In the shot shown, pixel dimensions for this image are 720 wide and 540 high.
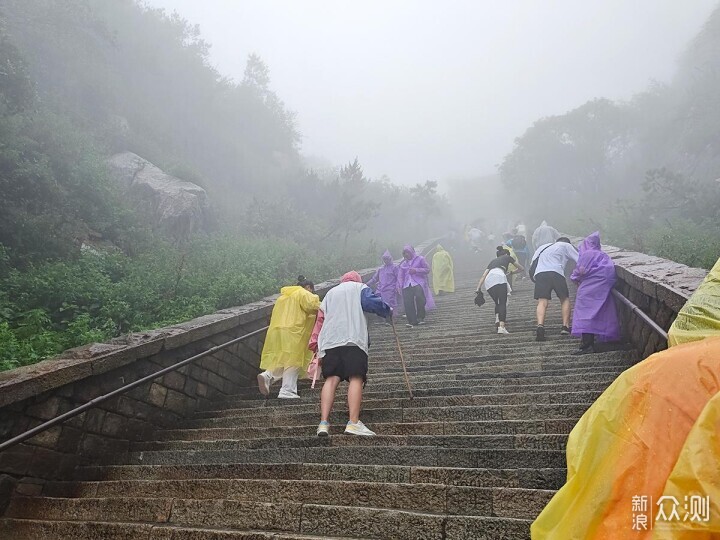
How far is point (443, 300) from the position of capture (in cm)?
1150

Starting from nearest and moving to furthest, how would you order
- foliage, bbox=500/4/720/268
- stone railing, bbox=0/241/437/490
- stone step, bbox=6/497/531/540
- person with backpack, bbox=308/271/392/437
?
stone step, bbox=6/497/531/540 < stone railing, bbox=0/241/437/490 < person with backpack, bbox=308/271/392/437 < foliage, bbox=500/4/720/268

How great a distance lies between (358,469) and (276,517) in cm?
66

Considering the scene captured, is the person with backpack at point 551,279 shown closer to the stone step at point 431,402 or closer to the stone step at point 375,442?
the stone step at point 431,402

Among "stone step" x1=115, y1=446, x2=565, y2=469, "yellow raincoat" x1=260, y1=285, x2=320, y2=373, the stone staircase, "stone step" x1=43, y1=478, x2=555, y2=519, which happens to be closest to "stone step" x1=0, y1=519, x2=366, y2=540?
the stone staircase

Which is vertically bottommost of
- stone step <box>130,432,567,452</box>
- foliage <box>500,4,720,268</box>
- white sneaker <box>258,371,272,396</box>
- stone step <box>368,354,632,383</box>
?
stone step <box>130,432,567,452</box>

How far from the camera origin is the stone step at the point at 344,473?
9.05ft

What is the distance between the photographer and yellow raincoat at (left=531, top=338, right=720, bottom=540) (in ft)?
3.93

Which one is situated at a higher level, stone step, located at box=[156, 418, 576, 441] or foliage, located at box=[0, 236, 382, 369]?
foliage, located at box=[0, 236, 382, 369]

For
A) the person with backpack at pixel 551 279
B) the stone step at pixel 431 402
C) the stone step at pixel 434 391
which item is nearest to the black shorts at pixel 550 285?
the person with backpack at pixel 551 279

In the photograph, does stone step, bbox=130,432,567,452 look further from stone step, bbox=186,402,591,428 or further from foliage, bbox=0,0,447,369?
foliage, bbox=0,0,447,369

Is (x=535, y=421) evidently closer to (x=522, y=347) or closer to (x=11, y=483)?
(x=522, y=347)

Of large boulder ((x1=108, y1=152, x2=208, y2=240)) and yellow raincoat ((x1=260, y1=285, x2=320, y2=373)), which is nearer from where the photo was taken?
yellow raincoat ((x1=260, y1=285, x2=320, y2=373))

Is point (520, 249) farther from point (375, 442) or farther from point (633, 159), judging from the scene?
point (633, 159)

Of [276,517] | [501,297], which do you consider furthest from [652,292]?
[276,517]
